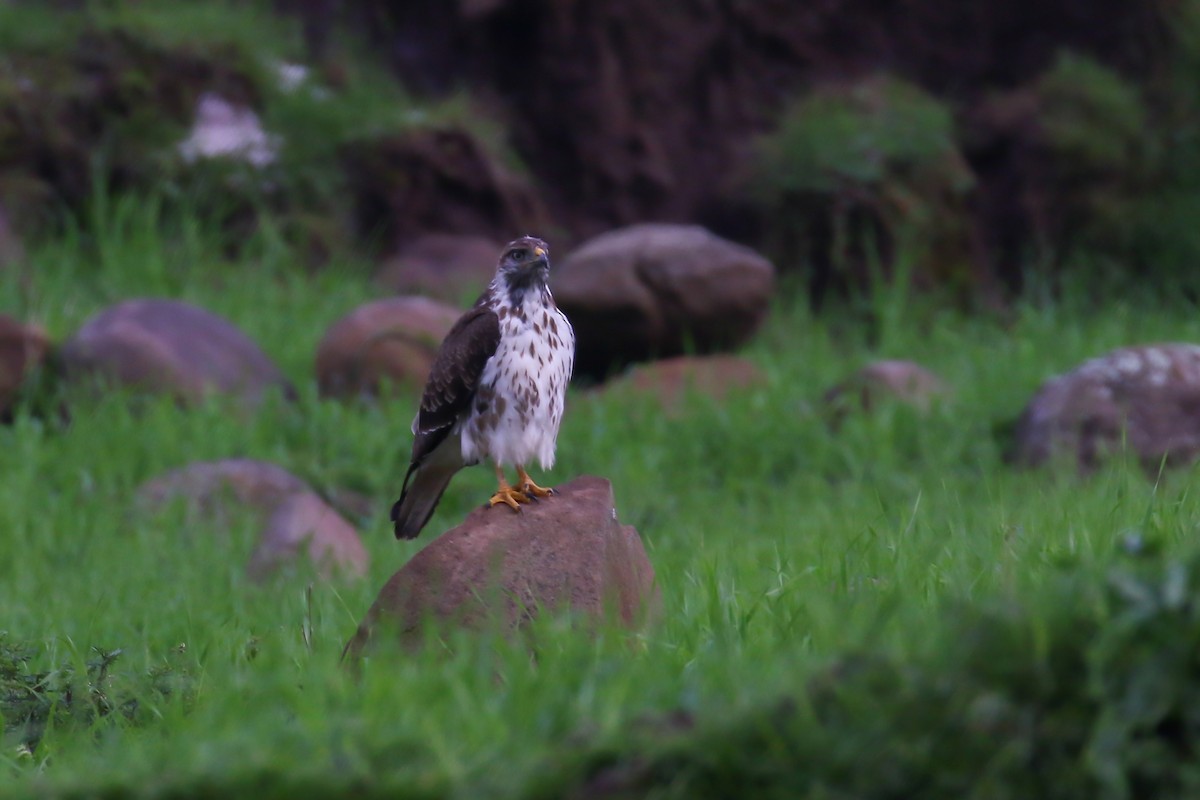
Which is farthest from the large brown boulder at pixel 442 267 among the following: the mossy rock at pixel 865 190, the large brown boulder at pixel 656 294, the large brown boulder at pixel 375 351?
the mossy rock at pixel 865 190

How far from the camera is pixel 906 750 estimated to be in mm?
2623

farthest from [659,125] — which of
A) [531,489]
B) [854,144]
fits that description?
[531,489]

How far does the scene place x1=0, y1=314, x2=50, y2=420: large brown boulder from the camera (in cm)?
812

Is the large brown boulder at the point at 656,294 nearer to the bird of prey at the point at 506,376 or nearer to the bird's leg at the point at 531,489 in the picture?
the bird of prey at the point at 506,376

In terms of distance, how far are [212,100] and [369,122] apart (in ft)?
3.85

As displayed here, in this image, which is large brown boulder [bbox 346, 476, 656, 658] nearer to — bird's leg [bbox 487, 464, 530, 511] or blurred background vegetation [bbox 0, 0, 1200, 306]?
bird's leg [bbox 487, 464, 530, 511]

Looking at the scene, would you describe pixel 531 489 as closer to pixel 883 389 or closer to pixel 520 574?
pixel 520 574

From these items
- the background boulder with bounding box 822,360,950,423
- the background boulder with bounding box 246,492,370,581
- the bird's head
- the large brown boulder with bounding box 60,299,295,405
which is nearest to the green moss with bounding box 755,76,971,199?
the background boulder with bounding box 822,360,950,423

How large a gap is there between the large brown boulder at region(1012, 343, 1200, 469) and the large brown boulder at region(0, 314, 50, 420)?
5.51 m

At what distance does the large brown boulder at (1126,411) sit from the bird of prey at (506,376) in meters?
3.33

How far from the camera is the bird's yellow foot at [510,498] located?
14.5ft

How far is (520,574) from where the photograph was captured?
4.03 meters

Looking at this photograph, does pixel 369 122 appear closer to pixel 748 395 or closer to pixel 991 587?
pixel 748 395

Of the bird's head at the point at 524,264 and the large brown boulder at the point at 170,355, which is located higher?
the bird's head at the point at 524,264
